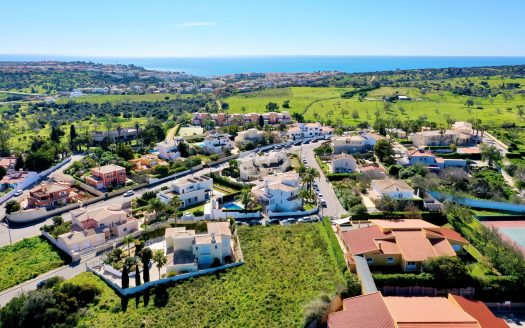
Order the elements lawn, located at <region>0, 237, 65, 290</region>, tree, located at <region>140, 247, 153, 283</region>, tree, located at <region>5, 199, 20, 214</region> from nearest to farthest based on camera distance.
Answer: tree, located at <region>140, 247, 153, 283</region>
lawn, located at <region>0, 237, 65, 290</region>
tree, located at <region>5, 199, 20, 214</region>

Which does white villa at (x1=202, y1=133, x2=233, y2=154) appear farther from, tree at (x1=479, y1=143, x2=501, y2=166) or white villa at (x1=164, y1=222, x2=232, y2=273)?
tree at (x1=479, y1=143, x2=501, y2=166)

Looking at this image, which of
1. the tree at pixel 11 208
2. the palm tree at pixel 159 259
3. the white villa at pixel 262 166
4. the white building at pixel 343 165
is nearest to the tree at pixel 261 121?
the white villa at pixel 262 166

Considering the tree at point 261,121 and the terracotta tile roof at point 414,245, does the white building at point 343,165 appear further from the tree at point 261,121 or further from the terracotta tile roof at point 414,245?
the tree at point 261,121

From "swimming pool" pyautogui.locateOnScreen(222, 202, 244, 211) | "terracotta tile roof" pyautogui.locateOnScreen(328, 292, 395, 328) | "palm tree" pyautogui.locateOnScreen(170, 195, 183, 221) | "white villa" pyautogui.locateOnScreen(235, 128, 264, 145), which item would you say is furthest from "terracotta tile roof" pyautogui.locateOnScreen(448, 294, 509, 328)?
"white villa" pyautogui.locateOnScreen(235, 128, 264, 145)

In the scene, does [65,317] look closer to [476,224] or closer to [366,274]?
[366,274]

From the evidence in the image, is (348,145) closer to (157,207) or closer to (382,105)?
(157,207)
